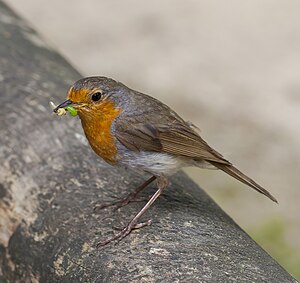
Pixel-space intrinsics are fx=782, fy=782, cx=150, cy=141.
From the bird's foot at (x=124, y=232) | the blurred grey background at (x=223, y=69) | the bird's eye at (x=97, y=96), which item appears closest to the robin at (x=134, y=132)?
the bird's eye at (x=97, y=96)

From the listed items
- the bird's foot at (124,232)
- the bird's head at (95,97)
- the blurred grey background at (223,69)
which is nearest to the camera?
the bird's foot at (124,232)

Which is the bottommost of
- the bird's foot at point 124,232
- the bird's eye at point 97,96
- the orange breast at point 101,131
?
the bird's foot at point 124,232

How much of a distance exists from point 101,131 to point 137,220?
40cm

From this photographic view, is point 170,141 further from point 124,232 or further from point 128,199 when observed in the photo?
point 124,232

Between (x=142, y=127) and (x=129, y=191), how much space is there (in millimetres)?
302

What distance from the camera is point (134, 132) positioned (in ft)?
10.4

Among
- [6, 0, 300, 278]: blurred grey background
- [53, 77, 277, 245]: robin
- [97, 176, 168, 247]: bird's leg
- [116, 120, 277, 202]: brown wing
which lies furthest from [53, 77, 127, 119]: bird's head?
[6, 0, 300, 278]: blurred grey background

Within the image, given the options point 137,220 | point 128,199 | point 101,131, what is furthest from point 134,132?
point 137,220

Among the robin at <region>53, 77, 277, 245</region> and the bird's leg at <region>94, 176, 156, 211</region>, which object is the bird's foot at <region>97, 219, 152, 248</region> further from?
the bird's leg at <region>94, 176, 156, 211</region>

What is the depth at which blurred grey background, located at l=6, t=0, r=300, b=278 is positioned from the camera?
265 inches

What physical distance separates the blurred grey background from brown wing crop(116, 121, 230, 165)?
2.90 meters

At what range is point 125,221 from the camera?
304 cm

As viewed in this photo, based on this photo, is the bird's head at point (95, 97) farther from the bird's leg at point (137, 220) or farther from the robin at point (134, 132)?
the bird's leg at point (137, 220)

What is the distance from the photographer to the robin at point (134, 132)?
310cm
